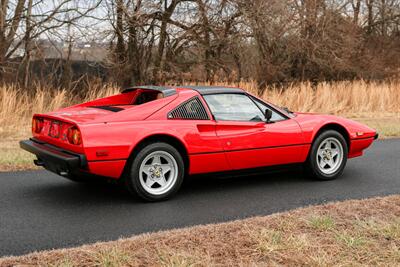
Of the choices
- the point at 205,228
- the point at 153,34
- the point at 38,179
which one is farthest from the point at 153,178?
the point at 153,34

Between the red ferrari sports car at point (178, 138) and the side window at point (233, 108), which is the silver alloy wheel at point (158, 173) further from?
the side window at point (233, 108)

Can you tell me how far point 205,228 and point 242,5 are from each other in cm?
1630

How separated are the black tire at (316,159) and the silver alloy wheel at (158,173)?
6.56 feet

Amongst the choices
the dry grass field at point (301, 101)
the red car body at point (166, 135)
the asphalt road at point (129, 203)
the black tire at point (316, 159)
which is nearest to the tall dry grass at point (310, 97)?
the dry grass field at point (301, 101)

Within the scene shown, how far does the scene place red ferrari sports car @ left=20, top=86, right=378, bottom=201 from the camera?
5344 mm

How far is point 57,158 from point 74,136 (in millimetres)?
285

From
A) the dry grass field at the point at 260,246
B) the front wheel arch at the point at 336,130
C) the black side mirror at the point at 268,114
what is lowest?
the dry grass field at the point at 260,246

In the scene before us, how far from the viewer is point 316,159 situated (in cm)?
671

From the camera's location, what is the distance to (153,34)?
63.9ft

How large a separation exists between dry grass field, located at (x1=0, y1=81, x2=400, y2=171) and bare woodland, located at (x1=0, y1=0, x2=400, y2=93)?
1785mm

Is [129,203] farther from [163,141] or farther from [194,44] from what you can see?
[194,44]

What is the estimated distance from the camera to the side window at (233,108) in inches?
242

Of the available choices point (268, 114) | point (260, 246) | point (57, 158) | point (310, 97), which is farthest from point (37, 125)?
point (310, 97)

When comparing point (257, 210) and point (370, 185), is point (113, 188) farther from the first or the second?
point (370, 185)
